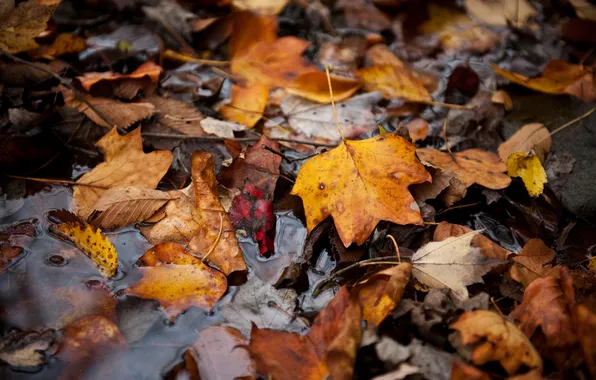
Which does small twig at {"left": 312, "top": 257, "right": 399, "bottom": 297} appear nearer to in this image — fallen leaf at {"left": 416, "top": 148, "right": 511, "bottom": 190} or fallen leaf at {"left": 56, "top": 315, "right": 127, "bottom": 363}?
fallen leaf at {"left": 416, "top": 148, "right": 511, "bottom": 190}

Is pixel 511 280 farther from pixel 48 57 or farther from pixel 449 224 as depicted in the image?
pixel 48 57

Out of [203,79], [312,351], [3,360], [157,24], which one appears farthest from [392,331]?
[157,24]

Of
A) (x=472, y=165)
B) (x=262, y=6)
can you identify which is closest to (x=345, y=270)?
(x=472, y=165)

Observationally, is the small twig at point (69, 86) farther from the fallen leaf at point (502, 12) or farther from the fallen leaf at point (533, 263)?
the fallen leaf at point (502, 12)

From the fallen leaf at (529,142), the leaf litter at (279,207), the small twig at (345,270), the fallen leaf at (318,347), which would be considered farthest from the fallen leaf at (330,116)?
the fallen leaf at (318,347)

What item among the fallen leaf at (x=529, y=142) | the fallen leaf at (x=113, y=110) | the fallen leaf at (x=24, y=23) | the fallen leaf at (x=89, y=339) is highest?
the fallen leaf at (x=24, y=23)

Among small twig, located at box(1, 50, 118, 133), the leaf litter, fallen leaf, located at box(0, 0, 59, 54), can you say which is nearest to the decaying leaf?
the leaf litter

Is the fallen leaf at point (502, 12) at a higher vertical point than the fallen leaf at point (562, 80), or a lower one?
higher
